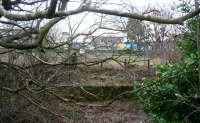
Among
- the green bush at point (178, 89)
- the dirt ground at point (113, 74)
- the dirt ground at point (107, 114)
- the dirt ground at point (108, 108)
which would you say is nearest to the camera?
the green bush at point (178, 89)

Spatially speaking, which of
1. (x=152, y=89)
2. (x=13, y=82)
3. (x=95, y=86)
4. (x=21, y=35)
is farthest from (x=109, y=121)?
(x=21, y=35)

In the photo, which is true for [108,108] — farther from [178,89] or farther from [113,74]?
[178,89]

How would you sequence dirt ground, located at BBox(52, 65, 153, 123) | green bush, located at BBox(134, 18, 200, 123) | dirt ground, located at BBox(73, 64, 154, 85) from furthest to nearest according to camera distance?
dirt ground, located at BBox(73, 64, 154, 85), dirt ground, located at BBox(52, 65, 153, 123), green bush, located at BBox(134, 18, 200, 123)

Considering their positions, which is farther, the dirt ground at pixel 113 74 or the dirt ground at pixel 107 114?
the dirt ground at pixel 113 74

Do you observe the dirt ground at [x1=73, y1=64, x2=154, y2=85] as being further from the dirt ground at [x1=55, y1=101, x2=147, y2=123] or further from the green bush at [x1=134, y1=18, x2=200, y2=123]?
the green bush at [x1=134, y1=18, x2=200, y2=123]

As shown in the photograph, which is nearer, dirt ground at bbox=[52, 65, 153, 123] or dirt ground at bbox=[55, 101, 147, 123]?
dirt ground at bbox=[55, 101, 147, 123]

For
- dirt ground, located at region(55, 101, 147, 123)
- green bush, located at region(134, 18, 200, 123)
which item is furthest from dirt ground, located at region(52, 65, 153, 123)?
green bush, located at region(134, 18, 200, 123)

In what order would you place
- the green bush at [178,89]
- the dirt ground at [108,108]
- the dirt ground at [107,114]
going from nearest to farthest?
the green bush at [178,89] < the dirt ground at [107,114] < the dirt ground at [108,108]

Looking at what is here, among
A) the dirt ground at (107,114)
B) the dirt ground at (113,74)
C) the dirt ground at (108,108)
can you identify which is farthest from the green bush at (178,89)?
the dirt ground at (113,74)

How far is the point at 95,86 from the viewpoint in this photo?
16.2 metres

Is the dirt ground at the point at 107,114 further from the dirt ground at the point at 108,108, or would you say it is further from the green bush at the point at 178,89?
the green bush at the point at 178,89

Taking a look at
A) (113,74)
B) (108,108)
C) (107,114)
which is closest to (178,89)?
(107,114)

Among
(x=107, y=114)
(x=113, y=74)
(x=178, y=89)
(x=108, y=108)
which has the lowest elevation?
(x=107, y=114)

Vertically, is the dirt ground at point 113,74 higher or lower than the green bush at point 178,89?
lower
